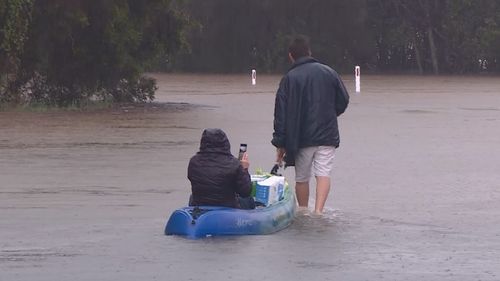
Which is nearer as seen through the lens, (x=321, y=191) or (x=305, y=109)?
(x=305, y=109)

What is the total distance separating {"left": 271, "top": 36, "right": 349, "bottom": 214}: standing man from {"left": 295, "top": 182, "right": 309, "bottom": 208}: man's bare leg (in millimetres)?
260

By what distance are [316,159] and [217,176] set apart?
178 cm

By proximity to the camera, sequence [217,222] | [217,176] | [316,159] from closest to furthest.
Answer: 1. [217,222]
2. [217,176]
3. [316,159]

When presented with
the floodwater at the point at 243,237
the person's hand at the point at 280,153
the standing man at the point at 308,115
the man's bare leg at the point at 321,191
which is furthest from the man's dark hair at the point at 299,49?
the floodwater at the point at 243,237

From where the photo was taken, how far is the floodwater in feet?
31.9

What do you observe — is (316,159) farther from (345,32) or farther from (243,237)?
(345,32)

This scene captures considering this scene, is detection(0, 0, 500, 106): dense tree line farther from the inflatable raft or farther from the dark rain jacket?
the inflatable raft

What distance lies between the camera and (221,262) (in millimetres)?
9805

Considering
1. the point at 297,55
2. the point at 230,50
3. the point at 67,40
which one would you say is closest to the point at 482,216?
the point at 297,55

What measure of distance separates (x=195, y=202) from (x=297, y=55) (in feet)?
7.30

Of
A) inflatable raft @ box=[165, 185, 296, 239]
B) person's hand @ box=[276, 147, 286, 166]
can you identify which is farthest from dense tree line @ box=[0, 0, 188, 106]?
inflatable raft @ box=[165, 185, 296, 239]

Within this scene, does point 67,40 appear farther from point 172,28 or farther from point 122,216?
point 122,216

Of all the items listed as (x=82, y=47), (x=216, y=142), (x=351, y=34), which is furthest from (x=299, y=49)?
(x=351, y=34)

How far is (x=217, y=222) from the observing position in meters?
10.9
